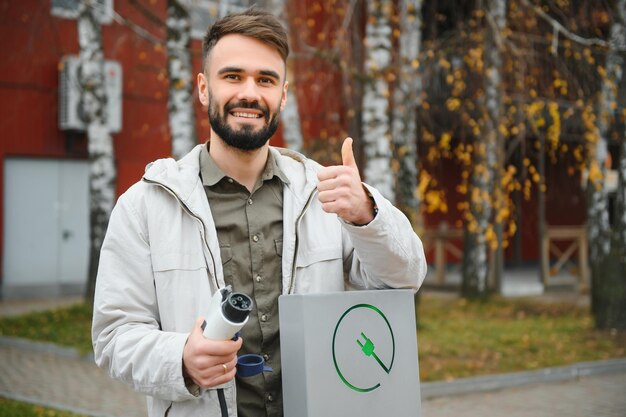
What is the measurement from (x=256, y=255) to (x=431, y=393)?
597 cm

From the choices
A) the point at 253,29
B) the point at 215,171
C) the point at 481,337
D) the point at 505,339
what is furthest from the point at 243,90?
the point at 481,337

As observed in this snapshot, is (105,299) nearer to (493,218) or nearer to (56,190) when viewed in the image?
(493,218)

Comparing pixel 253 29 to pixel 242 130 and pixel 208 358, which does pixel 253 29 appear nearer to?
pixel 242 130

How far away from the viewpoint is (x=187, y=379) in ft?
7.54

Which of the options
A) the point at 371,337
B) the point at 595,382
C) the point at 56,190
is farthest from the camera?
the point at 56,190

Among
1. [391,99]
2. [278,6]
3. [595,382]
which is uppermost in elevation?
[278,6]

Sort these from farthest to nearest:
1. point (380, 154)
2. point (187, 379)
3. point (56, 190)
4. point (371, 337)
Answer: point (56, 190), point (380, 154), point (371, 337), point (187, 379)

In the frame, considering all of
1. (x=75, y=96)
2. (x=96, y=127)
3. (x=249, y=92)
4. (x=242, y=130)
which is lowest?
(x=242, y=130)

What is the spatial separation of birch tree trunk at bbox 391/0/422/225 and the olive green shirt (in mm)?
7546

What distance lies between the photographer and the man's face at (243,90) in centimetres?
253

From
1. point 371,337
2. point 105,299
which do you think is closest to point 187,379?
point 105,299

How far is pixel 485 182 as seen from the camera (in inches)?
596

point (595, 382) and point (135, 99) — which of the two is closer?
point (595, 382)

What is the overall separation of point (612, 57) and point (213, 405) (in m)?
10.3
